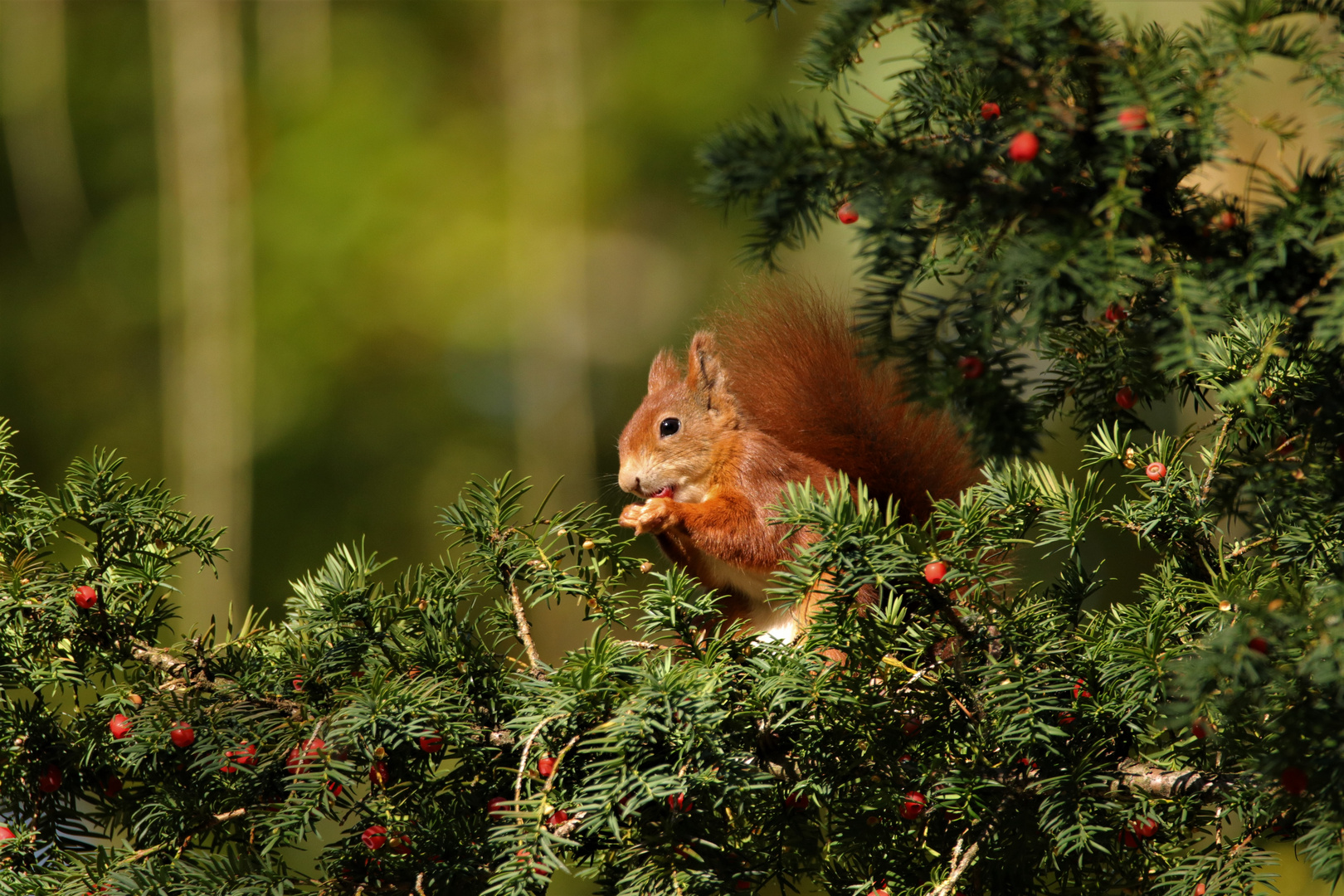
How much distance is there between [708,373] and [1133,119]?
0.73 metres

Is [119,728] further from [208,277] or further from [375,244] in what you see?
[375,244]

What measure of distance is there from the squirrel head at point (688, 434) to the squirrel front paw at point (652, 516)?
0.33 ft

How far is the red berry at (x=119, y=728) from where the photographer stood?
608 millimetres

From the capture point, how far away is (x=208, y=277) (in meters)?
2.14

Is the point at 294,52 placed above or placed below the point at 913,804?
Result: above

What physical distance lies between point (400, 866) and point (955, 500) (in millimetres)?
588

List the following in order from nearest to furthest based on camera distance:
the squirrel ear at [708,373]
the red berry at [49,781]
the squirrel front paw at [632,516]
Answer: the red berry at [49,781], the squirrel front paw at [632,516], the squirrel ear at [708,373]

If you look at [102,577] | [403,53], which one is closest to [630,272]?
[403,53]

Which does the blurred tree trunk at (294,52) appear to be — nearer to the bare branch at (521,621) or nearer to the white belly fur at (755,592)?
the white belly fur at (755,592)

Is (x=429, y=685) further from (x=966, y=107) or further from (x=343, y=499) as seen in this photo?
(x=343, y=499)

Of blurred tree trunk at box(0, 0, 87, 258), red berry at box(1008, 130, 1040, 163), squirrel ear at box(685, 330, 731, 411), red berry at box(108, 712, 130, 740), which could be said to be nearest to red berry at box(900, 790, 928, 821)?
red berry at box(1008, 130, 1040, 163)

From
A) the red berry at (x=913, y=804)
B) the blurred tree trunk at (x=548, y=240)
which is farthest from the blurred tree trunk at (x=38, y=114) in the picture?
the red berry at (x=913, y=804)

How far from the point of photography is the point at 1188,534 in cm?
64

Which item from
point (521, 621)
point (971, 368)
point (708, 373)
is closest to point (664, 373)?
point (708, 373)
